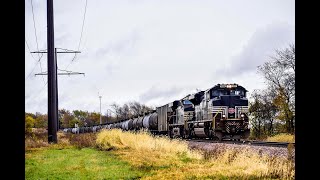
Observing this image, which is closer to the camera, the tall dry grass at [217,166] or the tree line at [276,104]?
the tall dry grass at [217,166]

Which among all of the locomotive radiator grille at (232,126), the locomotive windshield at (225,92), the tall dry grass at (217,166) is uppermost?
the locomotive windshield at (225,92)

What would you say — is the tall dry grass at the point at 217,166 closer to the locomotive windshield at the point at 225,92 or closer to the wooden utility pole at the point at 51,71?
the locomotive windshield at the point at 225,92

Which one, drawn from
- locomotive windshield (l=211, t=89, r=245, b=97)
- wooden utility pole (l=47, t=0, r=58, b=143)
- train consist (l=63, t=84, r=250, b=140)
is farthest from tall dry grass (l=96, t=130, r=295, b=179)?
wooden utility pole (l=47, t=0, r=58, b=143)

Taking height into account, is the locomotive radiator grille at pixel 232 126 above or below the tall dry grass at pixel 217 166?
above

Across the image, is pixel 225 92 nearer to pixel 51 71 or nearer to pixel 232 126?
pixel 232 126

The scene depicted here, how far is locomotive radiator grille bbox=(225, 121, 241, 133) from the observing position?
83.9 feet

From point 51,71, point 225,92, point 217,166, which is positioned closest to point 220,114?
point 225,92

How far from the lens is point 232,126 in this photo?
1016 inches

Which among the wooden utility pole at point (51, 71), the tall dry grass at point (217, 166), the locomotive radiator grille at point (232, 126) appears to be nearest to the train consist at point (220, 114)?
the locomotive radiator grille at point (232, 126)

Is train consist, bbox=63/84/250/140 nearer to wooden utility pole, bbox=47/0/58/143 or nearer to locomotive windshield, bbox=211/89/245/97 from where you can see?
locomotive windshield, bbox=211/89/245/97

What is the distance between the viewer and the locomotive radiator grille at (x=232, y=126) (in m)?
25.6
